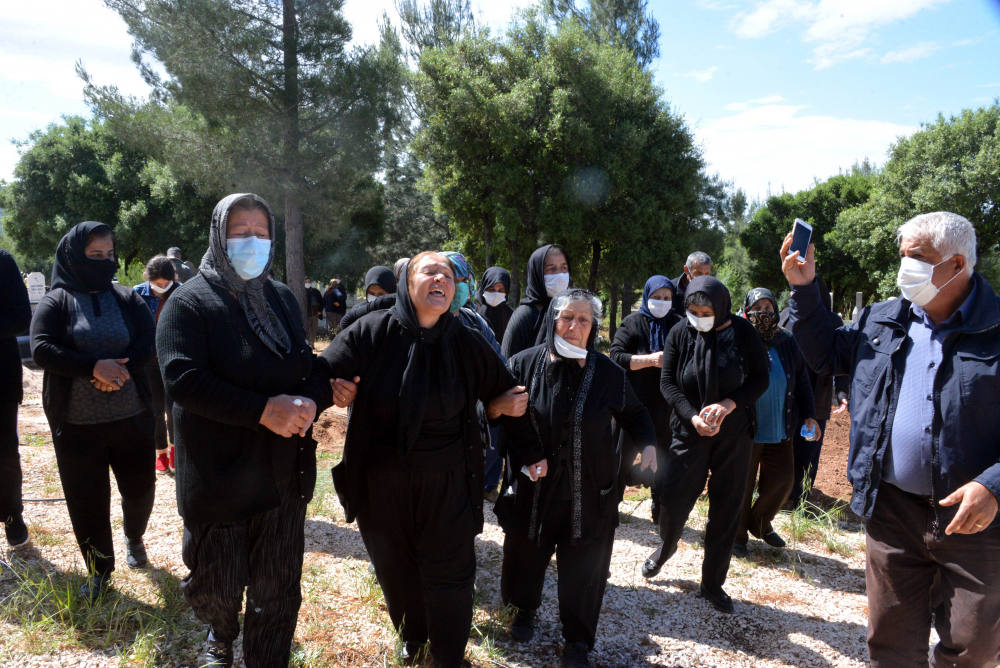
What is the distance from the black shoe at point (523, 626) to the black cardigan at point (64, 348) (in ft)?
7.83

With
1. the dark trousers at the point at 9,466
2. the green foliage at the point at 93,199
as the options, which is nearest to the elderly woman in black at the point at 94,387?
the dark trousers at the point at 9,466

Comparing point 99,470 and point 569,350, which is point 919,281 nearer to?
point 569,350

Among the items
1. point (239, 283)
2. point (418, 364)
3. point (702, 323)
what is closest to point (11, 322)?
point (239, 283)

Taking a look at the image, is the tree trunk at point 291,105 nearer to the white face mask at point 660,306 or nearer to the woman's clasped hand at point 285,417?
the white face mask at point 660,306

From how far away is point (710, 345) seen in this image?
3.89 meters

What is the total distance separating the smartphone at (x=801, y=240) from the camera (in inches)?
104

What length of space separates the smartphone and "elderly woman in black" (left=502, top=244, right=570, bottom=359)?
6.76 feet

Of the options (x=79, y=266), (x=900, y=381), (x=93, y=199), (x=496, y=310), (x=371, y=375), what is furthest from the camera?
(x=93, y=199)

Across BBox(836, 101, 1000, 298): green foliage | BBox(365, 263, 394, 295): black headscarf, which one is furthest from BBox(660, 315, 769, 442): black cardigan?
BBox(836, 101, 1000, 298): green foliage

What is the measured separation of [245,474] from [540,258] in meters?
2.91

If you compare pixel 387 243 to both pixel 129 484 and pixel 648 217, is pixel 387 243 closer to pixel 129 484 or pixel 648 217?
pixel 648 217

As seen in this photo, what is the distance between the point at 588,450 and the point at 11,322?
3.33 metres

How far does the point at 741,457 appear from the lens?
12.5 feet

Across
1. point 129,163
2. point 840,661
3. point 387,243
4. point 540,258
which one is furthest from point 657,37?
point 840,661
